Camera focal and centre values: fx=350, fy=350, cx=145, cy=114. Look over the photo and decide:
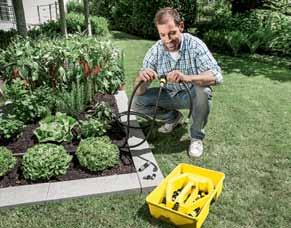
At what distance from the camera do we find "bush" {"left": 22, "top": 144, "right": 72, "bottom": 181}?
2.52 m

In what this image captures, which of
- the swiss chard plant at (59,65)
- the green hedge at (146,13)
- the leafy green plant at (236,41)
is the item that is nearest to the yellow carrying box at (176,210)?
the swiss chard plant at (59,65)

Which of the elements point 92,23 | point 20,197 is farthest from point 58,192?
point 92,23

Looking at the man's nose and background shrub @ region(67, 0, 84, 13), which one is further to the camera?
background shrub @ region(67, 0, 84, 13)

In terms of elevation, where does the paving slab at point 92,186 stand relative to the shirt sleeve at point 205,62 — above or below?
below

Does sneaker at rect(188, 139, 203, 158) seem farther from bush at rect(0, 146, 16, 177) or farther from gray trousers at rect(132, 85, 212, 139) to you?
bush at rect(0, 146, 16, 177)

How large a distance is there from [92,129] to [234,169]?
1.24m

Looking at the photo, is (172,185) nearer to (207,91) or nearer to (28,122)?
(207,91)

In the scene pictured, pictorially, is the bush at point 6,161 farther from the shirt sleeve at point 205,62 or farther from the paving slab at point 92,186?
the shirt sleeve at point 205,62

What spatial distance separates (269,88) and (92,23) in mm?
5979

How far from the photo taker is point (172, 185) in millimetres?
2426

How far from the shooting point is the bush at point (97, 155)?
2621 millimetres

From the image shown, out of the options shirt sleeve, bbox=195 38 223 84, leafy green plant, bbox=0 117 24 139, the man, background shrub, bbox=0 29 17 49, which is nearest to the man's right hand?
the man

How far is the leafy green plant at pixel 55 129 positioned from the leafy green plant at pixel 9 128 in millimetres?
172

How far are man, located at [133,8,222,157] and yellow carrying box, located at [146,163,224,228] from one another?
0.52 meters
